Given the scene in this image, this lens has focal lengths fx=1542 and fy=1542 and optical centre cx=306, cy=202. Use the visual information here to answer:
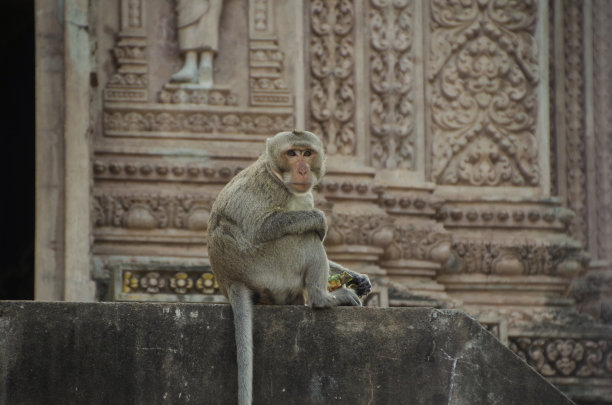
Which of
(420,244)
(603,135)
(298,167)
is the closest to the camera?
(298,167)

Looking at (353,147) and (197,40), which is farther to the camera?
(353,147)

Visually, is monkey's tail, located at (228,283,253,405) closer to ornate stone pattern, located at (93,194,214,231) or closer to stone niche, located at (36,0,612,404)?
stone niche, located at (36,0,612,404)

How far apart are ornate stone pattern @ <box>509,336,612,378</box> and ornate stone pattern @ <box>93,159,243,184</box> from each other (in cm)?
296

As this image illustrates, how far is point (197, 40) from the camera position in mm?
13945

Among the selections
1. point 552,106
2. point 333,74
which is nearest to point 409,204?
point 333,74

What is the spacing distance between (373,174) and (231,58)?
1.69 meters

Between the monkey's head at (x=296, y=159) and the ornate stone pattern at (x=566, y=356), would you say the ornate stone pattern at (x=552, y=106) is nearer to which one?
the ornate stone pattern at (x=566, y=356)

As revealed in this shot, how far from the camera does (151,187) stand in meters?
13.6

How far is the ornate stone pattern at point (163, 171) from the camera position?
13.6m

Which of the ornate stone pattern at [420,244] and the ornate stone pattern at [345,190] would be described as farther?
the ornate stone pattern at [420,244]

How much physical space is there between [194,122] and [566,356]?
12.8ft

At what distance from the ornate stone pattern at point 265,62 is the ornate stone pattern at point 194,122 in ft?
0.52

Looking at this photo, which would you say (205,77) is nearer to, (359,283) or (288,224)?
(359,283)

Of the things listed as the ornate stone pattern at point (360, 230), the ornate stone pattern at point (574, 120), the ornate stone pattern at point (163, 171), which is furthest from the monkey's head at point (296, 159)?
the ornate stone pattern at point (574, 120)
